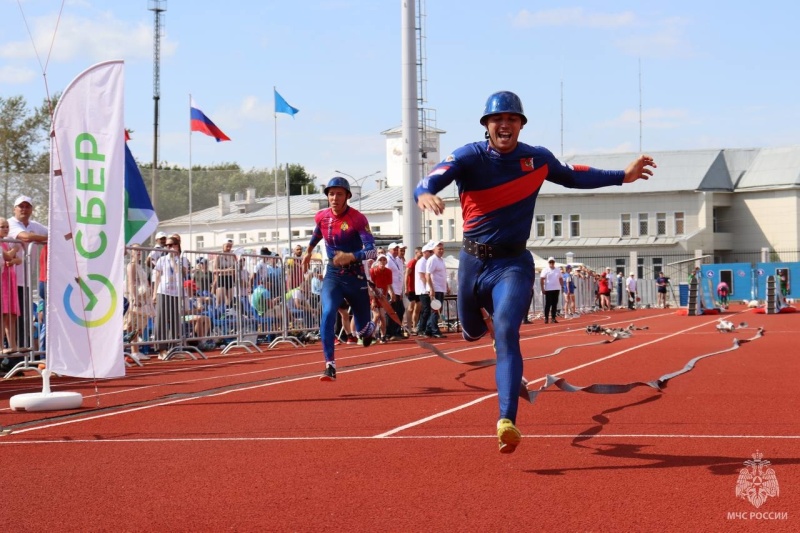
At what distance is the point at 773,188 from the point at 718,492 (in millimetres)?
84089

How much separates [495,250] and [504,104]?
101 cm

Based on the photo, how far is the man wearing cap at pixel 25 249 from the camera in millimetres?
15617

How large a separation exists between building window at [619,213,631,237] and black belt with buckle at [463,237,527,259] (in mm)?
82228

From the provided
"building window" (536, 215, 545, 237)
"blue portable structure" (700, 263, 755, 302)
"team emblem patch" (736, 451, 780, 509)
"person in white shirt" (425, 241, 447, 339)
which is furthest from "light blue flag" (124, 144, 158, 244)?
"building window" (536, 215, 545, 237)

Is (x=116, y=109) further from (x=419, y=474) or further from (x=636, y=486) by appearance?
(x=636, y=486)

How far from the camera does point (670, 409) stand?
9.41m

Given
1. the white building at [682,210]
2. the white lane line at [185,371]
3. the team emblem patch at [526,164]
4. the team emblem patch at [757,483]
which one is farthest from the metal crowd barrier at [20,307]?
the white building at [682,210]

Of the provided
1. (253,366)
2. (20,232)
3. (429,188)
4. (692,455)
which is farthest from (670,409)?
(20,232)

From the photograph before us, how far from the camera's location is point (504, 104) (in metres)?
7.60

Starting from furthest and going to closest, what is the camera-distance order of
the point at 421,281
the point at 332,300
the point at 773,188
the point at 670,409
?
the point at 773,188 < the point at 421,281 < the point at 332,300 < the point at 670,409

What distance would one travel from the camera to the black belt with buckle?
25.3ft

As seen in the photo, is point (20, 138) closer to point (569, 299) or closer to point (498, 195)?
point (569, 299)

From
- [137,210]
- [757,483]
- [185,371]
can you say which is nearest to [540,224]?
[137,210]

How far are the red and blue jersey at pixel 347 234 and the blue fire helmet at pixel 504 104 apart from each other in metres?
4.96
